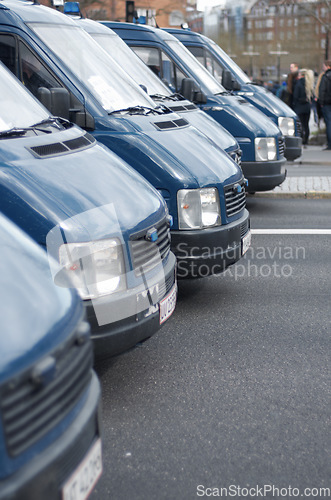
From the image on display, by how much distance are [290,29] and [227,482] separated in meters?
126

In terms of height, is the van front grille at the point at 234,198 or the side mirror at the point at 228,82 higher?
the side mirror at the point at 228,82

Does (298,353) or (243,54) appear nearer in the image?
(298,353)

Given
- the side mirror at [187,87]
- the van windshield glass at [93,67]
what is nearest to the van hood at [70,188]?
the van windshield glass at [93,67]

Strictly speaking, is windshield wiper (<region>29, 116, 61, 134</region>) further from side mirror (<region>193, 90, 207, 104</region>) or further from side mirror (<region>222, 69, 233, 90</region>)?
side mirror (<region>222, 69, 233, 90</region>)

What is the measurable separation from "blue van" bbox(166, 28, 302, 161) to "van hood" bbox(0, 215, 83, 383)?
9788 millimetres

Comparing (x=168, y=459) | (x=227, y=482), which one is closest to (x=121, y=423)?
(x=168, y=459)

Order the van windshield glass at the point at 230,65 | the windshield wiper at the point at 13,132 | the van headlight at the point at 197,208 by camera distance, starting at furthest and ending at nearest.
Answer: the van windshield glass at the point at 230,65 < the van headlight at the point at 197,208 < the windshield wiper at the point at 13,132

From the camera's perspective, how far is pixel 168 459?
3.78 m

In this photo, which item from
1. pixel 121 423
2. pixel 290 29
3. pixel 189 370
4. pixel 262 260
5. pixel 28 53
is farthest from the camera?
pixel 290 29

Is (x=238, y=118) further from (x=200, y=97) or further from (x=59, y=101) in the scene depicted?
(x=59, y=101)

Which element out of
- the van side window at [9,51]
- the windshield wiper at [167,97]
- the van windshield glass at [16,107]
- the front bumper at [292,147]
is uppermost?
the van side window at [9,51]

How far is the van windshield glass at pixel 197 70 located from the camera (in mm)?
10812

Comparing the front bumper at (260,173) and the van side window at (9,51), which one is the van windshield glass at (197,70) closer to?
the front bumper at (260,173)

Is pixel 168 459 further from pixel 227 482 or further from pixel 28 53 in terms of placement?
Result: pixel 28 53
